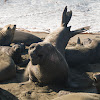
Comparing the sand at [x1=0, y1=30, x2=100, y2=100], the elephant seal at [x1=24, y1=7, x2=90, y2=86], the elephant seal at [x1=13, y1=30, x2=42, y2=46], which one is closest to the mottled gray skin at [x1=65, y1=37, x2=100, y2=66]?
the elephant seal at [x1=24, y1=7, x2=90, y2=86]

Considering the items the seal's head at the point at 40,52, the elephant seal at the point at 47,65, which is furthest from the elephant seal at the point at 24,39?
the seal's head at the point at 40,52

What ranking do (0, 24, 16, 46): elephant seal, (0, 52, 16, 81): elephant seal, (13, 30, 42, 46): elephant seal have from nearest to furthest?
(0, 52, 16, 81): elephant seal, (0, 24, 16, 46): elephant seal, (13, 30, 42, 46): elephant seal

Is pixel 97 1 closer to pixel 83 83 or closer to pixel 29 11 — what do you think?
pixel 29 11

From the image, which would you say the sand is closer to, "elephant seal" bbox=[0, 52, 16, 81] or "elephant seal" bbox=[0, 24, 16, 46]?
"elephant seal" bbox=[0, 52, 16, 81]

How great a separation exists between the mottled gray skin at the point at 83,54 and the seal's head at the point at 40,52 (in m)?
1.87

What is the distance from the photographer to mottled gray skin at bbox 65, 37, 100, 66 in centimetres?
587

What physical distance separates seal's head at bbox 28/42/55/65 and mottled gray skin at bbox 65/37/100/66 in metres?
1.87

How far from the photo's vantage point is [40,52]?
3801 millimetres

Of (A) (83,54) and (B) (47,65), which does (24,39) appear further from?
(B) (47,65)

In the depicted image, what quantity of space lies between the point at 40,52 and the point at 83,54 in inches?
97.0

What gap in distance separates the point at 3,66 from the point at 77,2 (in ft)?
32.9

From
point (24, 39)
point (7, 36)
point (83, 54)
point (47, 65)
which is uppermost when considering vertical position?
point (47, 65)

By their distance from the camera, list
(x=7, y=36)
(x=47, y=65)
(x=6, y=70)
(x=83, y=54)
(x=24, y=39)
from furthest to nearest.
Answer: (x=24, y=39), (x=7, y=36), (x=83, y=54), (x=6, y=70), (x=47, y=65)

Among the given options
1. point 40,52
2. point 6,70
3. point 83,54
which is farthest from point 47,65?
point 83,54
